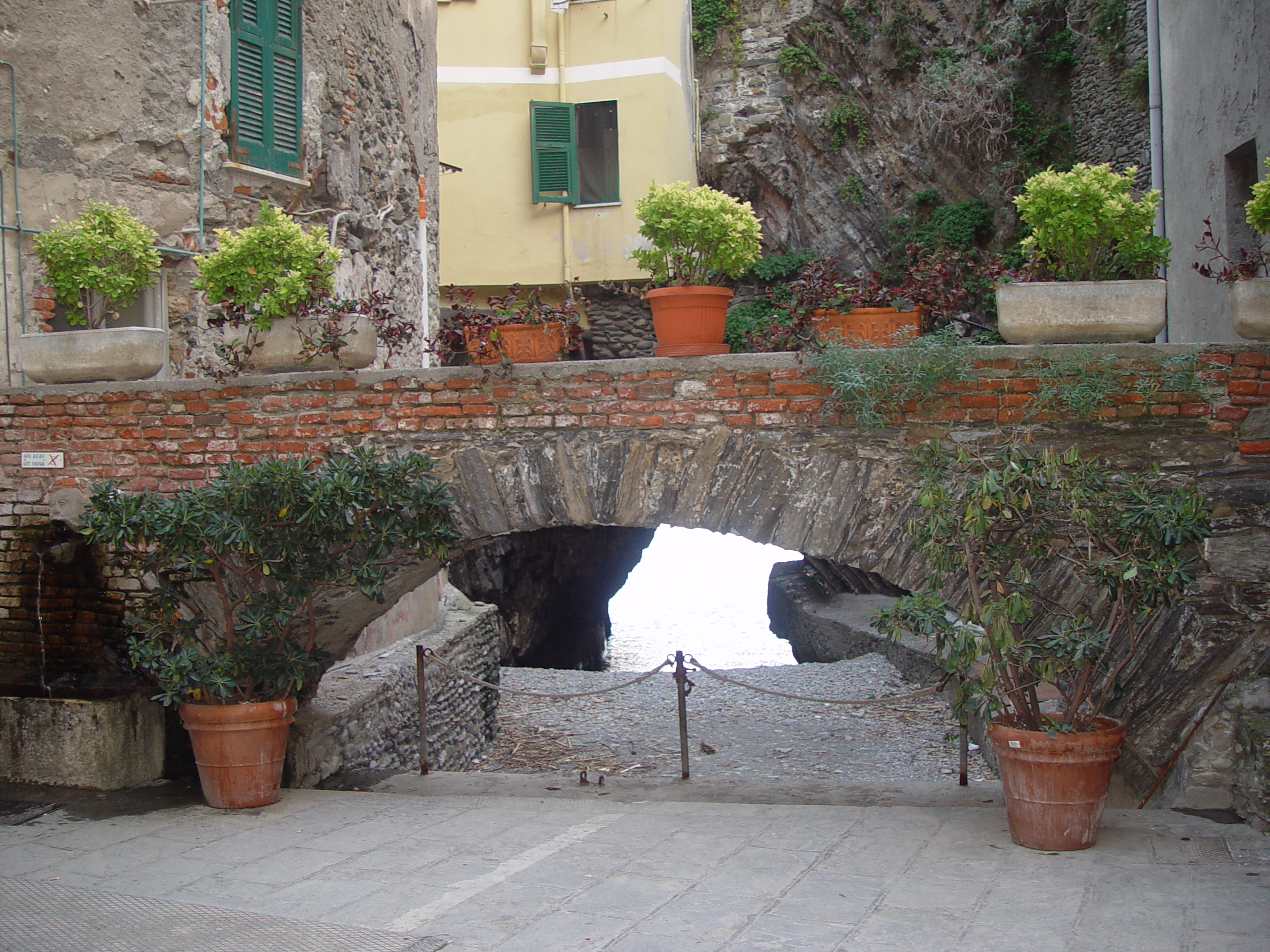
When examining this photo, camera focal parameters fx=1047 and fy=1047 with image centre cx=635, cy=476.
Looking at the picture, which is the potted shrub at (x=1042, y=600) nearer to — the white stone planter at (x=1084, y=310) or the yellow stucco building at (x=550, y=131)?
the white stone planter at (x=1084, y=310)

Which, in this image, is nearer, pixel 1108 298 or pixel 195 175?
pixel 1108 298

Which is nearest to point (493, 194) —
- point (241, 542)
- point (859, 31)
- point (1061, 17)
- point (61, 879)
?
point (859, 31)

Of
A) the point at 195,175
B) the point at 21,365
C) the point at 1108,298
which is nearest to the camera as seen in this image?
the point at 1108,298

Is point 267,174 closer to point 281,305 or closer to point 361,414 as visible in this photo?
point 281,305

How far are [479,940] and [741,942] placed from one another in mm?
856

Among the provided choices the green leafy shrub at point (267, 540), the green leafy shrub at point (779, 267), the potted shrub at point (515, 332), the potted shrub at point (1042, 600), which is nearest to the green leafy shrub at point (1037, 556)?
the potted shrub at point (1042, 600)

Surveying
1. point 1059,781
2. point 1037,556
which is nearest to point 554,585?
point 1037,556

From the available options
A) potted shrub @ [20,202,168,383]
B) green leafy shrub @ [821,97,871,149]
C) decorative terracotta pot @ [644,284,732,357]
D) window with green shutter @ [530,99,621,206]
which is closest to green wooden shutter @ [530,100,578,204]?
window with green shutter @ [530,99,621,206]

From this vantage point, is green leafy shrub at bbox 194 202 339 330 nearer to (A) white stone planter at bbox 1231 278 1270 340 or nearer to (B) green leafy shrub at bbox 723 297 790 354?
(A) white stone planter at bbox 1231 278 1270 340

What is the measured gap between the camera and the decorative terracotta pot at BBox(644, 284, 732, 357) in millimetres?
5109

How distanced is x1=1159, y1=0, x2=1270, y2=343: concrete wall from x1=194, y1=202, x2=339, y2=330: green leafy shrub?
20.9ft

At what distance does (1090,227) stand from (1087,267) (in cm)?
20

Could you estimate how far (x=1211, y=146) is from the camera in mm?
8938

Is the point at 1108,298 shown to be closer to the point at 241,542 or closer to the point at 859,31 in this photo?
the point at 241,542
